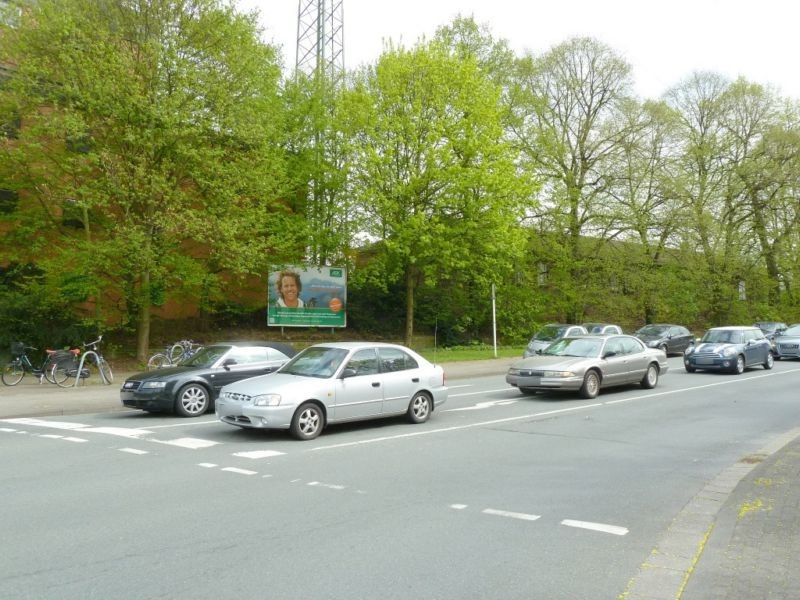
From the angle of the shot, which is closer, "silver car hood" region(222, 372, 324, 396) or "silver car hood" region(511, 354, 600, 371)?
"silver car hood" region(222, 372, 324, 396)

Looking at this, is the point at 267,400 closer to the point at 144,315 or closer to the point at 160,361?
the point at 160,361

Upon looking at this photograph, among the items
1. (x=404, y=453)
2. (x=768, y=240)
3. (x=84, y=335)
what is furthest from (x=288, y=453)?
(x=768, y=240)

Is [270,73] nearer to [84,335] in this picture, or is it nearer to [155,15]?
[155,15]

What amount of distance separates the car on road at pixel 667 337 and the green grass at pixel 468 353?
601cm

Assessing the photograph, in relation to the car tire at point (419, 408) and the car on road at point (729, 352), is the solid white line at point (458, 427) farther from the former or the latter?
the car on road at point (729, 352)

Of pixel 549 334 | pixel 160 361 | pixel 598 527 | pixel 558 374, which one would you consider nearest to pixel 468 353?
pixel 549 334

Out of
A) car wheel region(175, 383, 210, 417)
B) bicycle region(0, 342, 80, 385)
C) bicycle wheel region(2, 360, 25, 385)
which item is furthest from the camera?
bicycle wheel region(2, 360, 25, 385)

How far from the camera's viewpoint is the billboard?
29906mm

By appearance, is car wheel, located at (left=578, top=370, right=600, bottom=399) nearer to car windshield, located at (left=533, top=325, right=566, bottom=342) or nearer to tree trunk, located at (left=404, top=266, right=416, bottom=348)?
car windshield, located at (left=533, top=325, right=566, bottom=342)

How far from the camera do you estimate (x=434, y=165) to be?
29.0 meters

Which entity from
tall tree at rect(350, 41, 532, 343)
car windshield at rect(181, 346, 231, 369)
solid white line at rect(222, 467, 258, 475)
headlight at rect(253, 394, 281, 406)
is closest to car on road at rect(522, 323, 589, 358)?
tall tree at rect(350, 41, 532, 343)

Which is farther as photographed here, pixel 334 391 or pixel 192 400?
pixel 192 400

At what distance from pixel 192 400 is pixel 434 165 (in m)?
18.5

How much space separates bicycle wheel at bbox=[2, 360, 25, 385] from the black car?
733 centimetres
